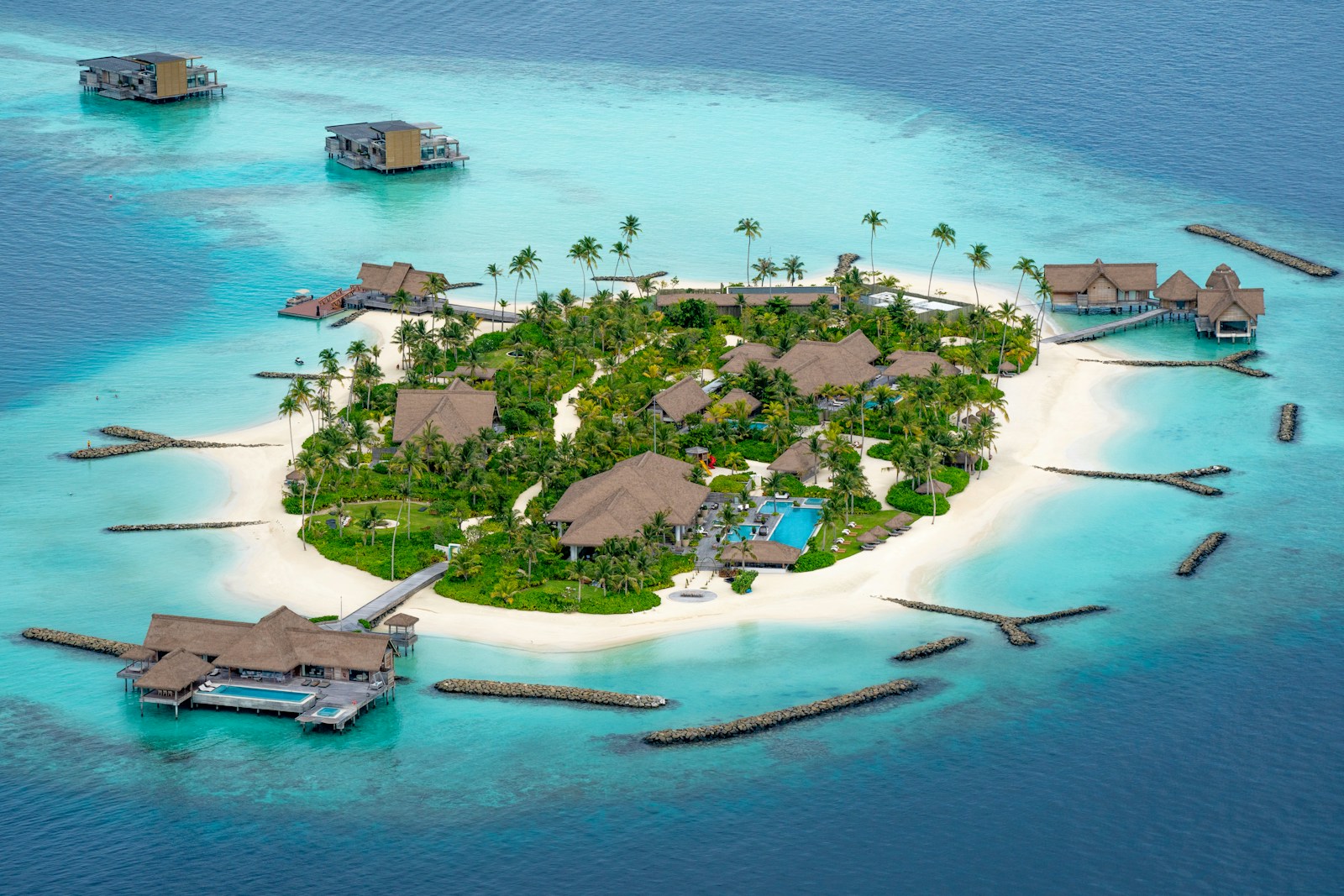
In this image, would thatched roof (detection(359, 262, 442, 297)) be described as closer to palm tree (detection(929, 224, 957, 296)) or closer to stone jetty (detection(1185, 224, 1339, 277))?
palm tree (detection(929, 224, 957, 296))

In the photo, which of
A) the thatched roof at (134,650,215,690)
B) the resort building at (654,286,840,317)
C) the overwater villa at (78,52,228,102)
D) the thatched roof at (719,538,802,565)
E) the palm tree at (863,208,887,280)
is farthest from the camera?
the overwater villa at (78,52,228,102)

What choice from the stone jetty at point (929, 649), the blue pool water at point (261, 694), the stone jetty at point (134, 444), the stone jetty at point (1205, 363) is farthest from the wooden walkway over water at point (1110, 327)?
the blue pool water at point (261, 694)

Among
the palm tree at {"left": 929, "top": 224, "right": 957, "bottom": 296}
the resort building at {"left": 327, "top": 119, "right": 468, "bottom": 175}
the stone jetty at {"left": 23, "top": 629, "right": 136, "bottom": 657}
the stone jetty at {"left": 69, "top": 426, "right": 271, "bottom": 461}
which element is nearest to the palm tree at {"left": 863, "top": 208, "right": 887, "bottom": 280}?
the palm tree at {"left": 929, "top": 224, "right": 957, "bottom": 296}

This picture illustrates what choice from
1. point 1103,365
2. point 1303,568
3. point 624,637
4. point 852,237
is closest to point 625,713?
point 624,637

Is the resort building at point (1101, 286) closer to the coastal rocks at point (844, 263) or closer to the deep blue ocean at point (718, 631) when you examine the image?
the deep blue ocean at point (718, 631)

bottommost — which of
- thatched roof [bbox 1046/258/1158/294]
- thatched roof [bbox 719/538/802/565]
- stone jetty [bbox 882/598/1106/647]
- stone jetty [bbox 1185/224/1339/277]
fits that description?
stone jetty [bbox 882/598/1106/647]

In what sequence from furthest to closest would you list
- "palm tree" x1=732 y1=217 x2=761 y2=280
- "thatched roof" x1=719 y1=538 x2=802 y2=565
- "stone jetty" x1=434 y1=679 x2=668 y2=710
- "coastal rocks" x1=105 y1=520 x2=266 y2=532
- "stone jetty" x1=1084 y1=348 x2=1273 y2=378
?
"palm tree" x1=732 y1=217 x2=761 y2=280 < "stone jetty" x1=1084 y1=348 x2=1273 y2=378 < "coastal rocks" x1=105 y1=520 x2=266 y2=532 < "thatched roof" x1=719 y1=538 x2=802 y2=565 < "stone jetty" x1=434 y1=679 x2=668 y2=710
